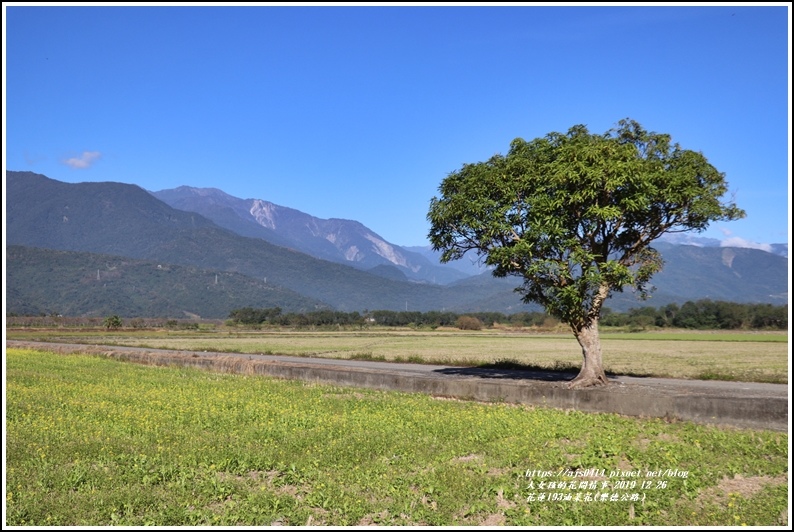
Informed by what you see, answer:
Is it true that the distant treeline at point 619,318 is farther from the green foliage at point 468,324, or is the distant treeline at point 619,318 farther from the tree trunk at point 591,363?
the tree trunk at point 591,363

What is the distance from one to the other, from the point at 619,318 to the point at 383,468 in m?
112

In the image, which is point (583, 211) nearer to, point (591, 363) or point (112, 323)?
point (591, 363)

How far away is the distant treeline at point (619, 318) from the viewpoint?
98188mm

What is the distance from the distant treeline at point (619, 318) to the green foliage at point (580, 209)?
68.4m

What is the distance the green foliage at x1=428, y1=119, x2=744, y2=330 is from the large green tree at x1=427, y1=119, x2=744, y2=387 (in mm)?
34

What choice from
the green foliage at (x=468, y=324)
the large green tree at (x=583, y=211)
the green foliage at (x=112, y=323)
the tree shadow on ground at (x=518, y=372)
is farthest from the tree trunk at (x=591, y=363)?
the green foliage at (x=468, y=324)

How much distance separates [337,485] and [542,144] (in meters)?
13.9

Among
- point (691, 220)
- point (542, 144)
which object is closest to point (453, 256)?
point (542, 144)

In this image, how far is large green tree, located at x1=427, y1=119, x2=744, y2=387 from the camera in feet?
58.7

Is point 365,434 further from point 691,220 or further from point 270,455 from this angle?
point 691,220

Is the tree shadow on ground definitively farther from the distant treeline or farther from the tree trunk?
the distant treeline

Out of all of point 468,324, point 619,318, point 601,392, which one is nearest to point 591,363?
point 601,392

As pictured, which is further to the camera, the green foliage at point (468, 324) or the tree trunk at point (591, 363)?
the green foliage at point (468, 324)

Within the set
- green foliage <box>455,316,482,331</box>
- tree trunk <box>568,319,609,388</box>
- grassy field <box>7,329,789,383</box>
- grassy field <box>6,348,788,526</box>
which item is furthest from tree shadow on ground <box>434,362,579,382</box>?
green foliage <box>455,316,482,331</box>
